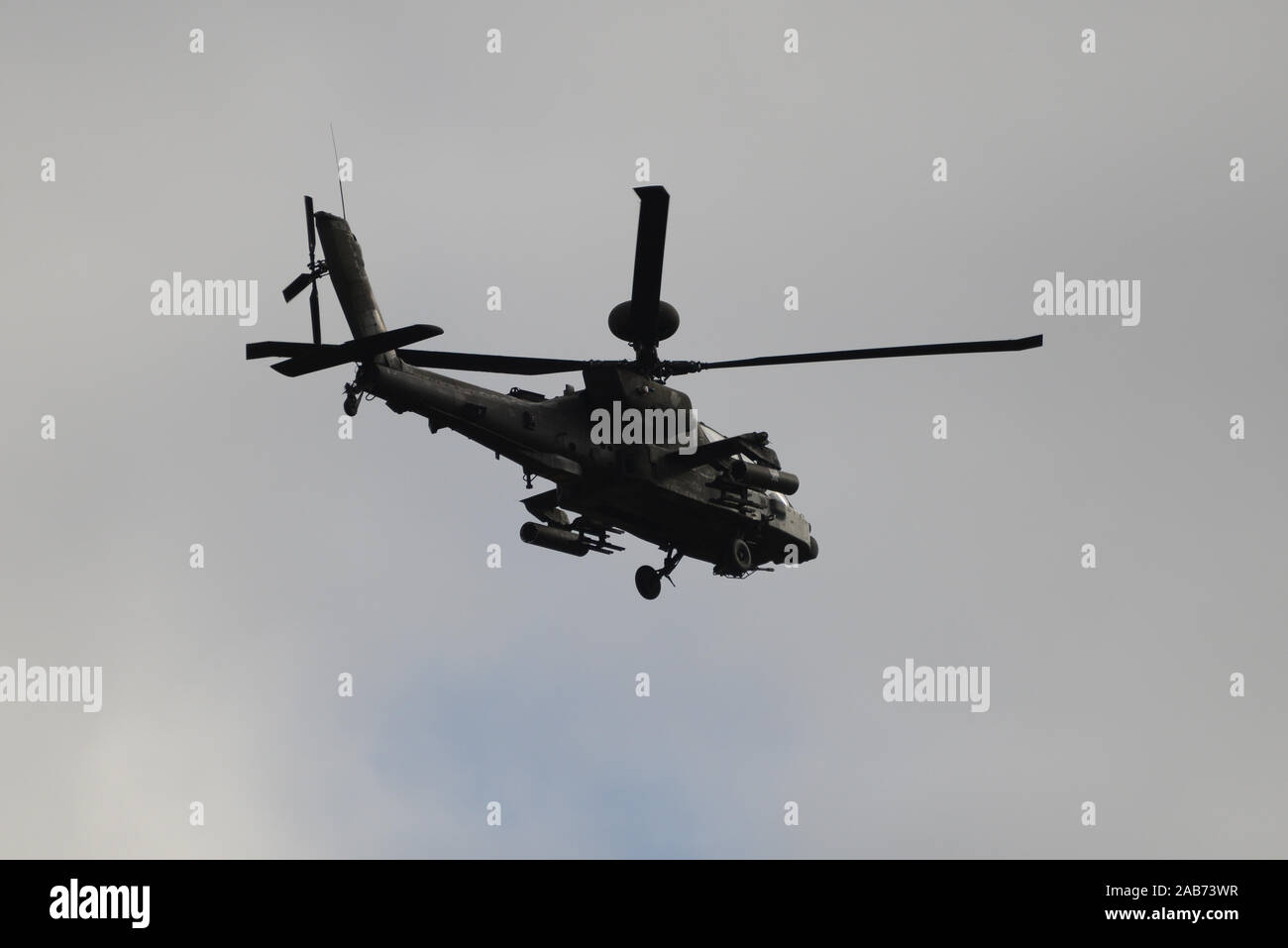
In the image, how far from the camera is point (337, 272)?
36.1 meters

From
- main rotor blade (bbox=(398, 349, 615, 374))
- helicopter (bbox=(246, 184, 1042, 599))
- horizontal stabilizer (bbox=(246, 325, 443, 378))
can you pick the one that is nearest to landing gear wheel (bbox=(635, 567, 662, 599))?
helicopter (bbox=(246, 184, 1042, 599))

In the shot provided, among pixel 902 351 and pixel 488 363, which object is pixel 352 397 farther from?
pixel 902 351

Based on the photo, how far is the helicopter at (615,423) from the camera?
3488cm

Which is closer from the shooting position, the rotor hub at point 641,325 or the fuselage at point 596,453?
the fuselage at point 596,453

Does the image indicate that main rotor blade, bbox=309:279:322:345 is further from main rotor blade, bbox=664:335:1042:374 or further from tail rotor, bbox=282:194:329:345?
main rotor blade, bbox=664:335:1042:374

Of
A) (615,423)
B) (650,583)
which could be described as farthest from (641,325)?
(650,583)

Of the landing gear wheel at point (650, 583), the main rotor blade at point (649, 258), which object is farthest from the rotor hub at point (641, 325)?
the landing gear wheel at point (650, 583)

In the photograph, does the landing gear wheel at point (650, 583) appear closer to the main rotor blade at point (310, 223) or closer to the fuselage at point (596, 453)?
the fuselage at point (596, 453)

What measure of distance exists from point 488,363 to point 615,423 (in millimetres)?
3018

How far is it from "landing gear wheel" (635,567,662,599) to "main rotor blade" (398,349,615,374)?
511 centimetres

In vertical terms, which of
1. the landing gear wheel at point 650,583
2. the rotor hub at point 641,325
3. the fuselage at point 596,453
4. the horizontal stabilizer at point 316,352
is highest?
the rotor hub at point 641,325

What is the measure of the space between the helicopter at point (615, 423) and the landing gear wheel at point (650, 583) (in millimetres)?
44
